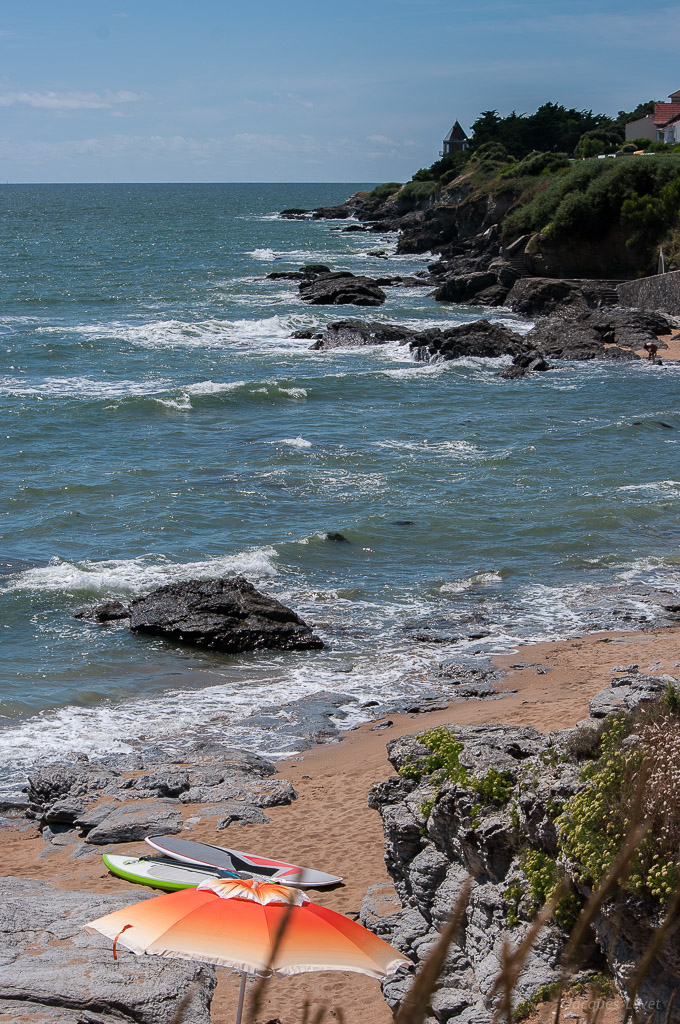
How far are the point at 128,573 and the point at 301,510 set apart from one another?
16.7 feet

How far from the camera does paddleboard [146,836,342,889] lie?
8.37 m

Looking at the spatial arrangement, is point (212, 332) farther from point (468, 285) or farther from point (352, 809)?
point (352, 809)

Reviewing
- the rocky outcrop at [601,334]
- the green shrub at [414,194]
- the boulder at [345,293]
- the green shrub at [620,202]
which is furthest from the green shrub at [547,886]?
the green shrub at [414,194]

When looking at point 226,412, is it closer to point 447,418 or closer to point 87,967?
point 447,418

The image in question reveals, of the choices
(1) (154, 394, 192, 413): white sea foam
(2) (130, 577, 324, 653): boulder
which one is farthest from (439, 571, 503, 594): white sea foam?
(1) (154, 394, 192, 413): white sea foam

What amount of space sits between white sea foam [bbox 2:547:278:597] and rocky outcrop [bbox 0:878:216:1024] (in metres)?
11.0

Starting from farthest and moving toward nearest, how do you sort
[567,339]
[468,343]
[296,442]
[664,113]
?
[664,113]
[567,339]
[468,343]
[296,442]

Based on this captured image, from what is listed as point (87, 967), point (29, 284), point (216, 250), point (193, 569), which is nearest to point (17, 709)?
point (193, 569)

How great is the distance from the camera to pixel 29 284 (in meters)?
66.1

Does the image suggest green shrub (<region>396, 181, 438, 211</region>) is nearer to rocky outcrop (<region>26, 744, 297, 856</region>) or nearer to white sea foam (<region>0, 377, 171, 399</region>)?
white sea foam (<region>0, 377, 171, 399</region>)

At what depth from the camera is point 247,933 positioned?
604cm

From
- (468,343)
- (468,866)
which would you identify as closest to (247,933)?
(468,866)

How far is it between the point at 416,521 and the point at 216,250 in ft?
245

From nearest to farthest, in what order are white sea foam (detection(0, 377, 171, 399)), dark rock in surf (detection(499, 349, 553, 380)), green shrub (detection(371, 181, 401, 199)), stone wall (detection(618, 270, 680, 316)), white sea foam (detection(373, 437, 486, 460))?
white sea foam (detection(373, 437, 486, 460)), white sea foam (detection(0, 377, 171, 399)), dark rock in surf (detection(499, 349, 553, 380)), stone wall (detection(618, 270, 680, 316)), green shrub (detection(371, 181, 401, 199))
